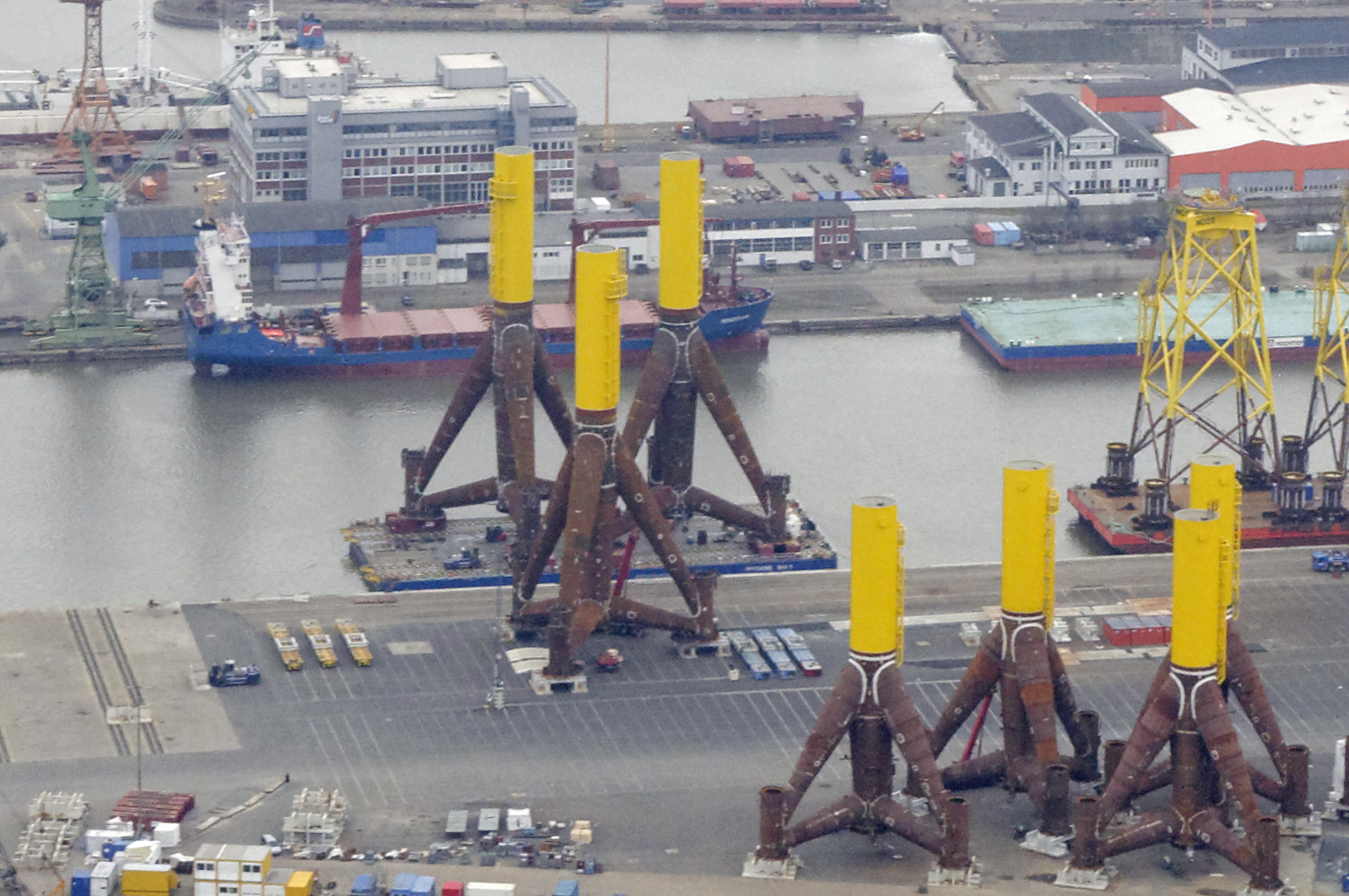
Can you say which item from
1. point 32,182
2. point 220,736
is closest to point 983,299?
point 32,182

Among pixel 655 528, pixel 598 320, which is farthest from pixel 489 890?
pixel 655 528

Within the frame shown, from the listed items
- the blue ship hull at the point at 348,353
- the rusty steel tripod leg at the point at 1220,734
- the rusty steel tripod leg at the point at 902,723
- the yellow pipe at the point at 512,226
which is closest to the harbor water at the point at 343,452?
the blue ship hull at the point at 348,353

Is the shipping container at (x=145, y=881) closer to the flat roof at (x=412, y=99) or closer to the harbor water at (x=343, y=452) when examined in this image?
the harbor water at (x=343, y=452)

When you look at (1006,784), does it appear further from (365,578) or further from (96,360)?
(96,360)

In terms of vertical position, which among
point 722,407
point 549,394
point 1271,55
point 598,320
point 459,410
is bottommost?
point 459,410

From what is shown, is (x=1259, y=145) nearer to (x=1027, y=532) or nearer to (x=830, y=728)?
(x=1027, y=532)

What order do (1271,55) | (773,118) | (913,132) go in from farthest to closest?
(1271,55) → (913,132) → (773,118)
